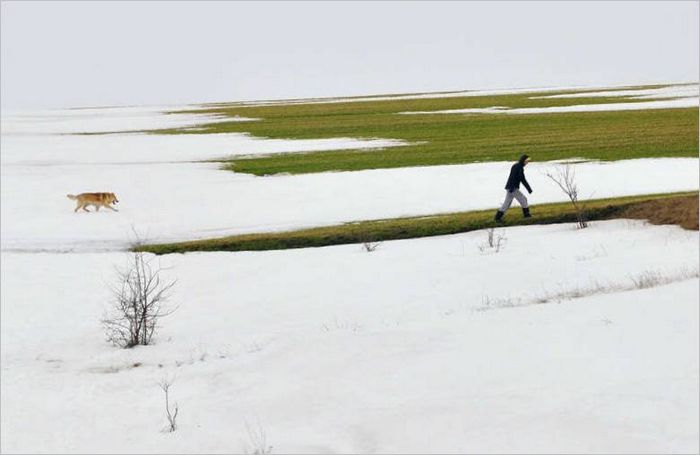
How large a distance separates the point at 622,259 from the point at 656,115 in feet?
161

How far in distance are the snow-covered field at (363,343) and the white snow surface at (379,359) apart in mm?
43

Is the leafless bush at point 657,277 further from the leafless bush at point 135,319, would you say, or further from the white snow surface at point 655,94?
the white snow surface at point 655,94

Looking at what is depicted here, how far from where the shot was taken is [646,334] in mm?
15758

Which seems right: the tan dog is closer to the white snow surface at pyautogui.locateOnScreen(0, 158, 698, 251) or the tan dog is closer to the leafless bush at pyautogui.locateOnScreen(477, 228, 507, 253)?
the white snow surface at pyautogui.locateOnScreen(0, 158, 698, 251)

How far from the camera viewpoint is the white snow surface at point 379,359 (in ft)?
43.8

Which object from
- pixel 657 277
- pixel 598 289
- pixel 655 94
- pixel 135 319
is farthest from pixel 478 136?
pixel 655 94

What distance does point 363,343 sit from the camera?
17.4m

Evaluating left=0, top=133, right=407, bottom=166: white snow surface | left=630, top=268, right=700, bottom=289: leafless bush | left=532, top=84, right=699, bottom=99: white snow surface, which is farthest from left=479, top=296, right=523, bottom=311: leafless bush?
left=532, top=84, right=699, bottom=99: white snow surface

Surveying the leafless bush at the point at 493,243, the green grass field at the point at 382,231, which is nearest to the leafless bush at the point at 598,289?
the leafless bush at the point at 493,243

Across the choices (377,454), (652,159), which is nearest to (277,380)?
(377,454)

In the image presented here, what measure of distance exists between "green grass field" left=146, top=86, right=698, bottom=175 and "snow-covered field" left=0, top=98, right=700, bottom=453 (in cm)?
1278

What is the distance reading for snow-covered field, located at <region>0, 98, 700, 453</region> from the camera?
13.5 meters

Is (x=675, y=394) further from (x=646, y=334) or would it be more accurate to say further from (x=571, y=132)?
(x=571, y=132)

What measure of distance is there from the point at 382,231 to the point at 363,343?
11856 mm
